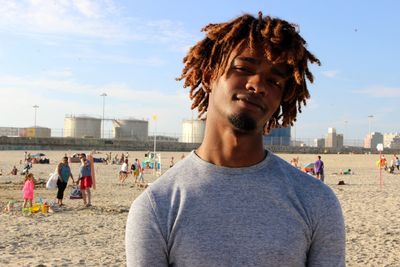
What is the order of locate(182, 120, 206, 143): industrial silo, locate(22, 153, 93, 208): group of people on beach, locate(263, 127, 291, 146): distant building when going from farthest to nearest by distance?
locate(263, 127, 291, 146): distant building
locate(182, 120, 206, 143): industrial silo
locate(22, 153, 93, 208): group of people on beach

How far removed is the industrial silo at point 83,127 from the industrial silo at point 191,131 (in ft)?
55.0

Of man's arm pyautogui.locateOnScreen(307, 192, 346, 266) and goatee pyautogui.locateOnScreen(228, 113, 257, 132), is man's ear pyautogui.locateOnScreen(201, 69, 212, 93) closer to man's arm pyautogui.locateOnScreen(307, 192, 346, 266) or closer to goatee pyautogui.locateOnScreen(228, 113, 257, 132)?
goatee pyautogui.locateOnScreen(228, 113, 257, 132)

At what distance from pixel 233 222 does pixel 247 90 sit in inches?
19.7

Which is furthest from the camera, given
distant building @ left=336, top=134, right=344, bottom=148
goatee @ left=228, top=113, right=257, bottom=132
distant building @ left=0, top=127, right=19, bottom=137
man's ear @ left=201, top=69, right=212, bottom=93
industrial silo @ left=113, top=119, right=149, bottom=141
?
distant building @ left=336, top=134, right=344, bottom=148

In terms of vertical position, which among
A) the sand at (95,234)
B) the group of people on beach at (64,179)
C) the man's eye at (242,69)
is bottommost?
the sand at (95,234)

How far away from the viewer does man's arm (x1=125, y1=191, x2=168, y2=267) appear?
5.44ft

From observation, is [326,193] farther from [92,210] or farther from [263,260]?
[92,210]

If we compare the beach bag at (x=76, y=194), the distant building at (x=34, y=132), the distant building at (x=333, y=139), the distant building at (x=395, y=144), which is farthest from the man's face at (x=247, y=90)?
the distant building at (x=395, y=144)

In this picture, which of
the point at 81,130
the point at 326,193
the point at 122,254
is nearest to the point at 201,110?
the point at 326,193

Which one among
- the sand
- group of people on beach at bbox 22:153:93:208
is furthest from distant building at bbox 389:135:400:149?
group of people on beach at bbox 22:153:93:208

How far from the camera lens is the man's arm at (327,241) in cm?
172

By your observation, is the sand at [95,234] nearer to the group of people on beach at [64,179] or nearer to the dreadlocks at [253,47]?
the group of people on beach at [64,179]

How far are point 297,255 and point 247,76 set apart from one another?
0.67m

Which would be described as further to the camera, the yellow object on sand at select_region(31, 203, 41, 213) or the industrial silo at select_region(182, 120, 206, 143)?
the industrial silo at select_region(182, 120, 206, 143)
